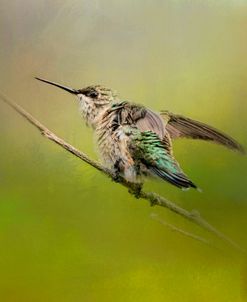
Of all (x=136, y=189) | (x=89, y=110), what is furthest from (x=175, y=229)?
(x=89, y=110)

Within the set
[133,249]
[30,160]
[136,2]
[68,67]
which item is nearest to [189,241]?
[133,249]

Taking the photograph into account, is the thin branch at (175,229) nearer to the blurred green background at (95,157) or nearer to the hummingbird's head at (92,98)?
the blurred green background at (95,157)

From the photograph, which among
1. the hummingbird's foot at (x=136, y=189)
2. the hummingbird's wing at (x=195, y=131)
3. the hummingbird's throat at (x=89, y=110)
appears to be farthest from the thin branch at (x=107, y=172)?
the hummingbird's wing at (x=195, y=131)

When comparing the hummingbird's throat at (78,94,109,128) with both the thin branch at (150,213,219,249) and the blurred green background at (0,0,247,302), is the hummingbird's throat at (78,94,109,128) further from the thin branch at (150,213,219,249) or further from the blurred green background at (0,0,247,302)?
the thin branch at (150,213,219,249)

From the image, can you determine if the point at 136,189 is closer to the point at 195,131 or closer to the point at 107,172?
the point at 107,172

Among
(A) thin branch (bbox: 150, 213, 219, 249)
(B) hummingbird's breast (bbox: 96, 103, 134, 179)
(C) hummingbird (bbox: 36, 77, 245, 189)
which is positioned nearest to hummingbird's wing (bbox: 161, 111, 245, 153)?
(C) hummingbird (bbox: 36, 77, 245, 189)

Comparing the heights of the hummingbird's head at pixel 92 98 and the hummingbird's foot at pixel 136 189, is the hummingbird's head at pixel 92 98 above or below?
above

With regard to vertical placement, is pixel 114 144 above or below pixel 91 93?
below
